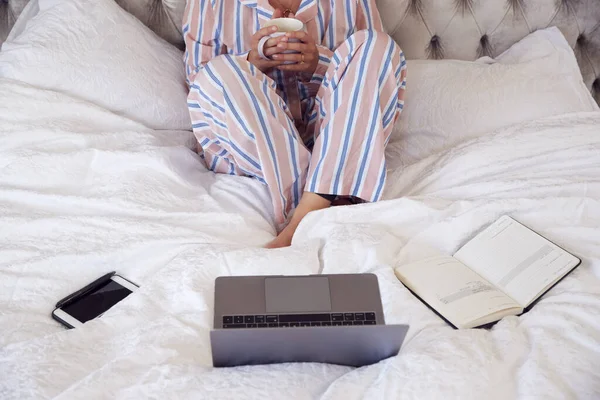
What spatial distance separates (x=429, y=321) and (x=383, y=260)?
0.36 feet

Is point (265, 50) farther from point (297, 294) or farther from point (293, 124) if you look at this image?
point (297, 294)

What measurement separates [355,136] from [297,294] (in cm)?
38

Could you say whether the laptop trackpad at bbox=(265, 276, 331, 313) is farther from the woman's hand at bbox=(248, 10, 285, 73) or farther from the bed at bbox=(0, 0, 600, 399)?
the woman's hand at bbox=(248, 10, 285, 73)

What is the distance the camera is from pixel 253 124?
2.88ft

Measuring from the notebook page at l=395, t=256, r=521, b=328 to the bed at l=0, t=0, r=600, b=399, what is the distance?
0.02 m

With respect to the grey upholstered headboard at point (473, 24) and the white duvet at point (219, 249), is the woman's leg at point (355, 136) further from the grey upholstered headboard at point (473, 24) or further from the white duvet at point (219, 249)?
the grey upholstered headboard at point (473, 24)

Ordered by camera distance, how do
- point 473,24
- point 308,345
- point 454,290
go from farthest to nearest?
point 473,24, point 454,290, point 308,345

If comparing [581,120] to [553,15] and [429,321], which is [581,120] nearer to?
[553,15]

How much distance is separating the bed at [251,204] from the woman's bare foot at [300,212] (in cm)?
3

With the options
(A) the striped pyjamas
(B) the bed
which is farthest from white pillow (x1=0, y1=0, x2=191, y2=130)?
(A) the striped pyjamas

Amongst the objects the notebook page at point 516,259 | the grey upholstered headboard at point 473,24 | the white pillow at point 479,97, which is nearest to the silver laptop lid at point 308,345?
the notebook page at point 516,259

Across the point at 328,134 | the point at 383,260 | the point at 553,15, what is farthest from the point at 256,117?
the point at 553,15

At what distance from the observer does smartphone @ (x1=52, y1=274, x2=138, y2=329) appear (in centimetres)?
67

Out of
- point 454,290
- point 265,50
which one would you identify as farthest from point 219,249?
point 265,50
